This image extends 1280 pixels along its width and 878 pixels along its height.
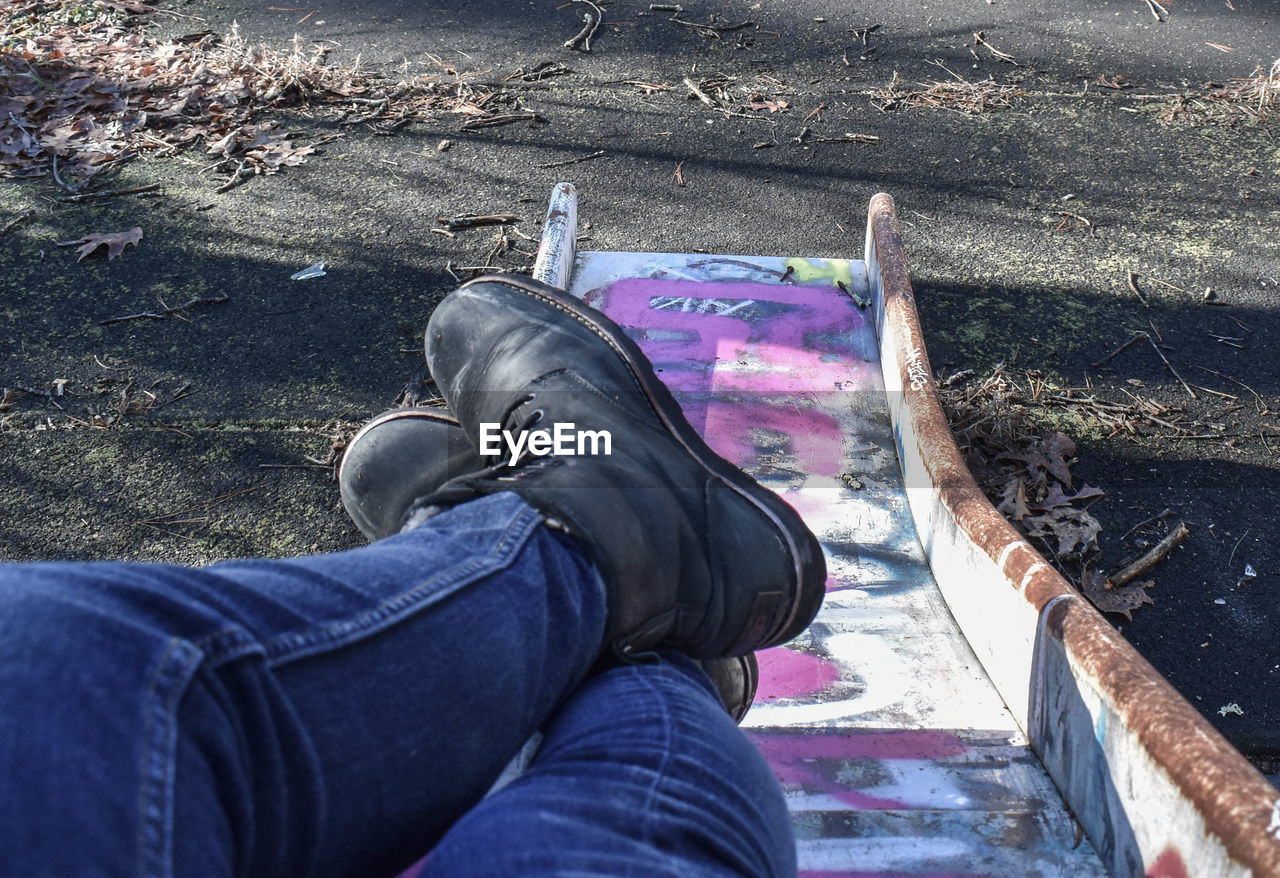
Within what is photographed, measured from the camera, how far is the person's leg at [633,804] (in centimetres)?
79

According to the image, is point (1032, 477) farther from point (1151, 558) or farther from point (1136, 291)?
point (1136, 291)

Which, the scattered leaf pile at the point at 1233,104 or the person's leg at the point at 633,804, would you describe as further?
the scattered leaf pile at the point at 1233,104

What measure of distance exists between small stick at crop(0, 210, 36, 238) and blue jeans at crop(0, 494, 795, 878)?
3.10m

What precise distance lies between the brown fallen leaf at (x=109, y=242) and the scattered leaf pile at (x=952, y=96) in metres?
3.06

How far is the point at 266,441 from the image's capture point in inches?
98.9

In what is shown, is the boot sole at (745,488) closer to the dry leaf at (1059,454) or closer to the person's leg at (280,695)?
the person's leg at (280,695)

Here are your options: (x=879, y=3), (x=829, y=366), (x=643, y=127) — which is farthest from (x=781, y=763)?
(x=879, y=3)

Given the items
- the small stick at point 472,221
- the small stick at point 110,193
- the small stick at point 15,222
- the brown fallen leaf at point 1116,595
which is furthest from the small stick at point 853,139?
the small stick at point 15,222

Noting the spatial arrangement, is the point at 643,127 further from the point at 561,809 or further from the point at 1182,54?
the point at 561,809

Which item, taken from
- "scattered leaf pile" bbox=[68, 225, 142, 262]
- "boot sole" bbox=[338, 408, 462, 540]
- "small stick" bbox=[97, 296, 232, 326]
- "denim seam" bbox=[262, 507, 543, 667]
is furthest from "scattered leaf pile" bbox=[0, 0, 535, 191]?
"denim seam" bbox=[262, 507, 543, 667]

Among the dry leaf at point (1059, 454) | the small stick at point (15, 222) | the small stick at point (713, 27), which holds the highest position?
the small stick at point (713, 27)

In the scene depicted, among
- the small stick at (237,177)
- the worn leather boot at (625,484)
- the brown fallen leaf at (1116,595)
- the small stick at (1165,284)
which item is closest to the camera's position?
the worn leather boot at (625,484)

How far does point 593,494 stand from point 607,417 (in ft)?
0.96

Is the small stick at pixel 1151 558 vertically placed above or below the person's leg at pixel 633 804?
below
